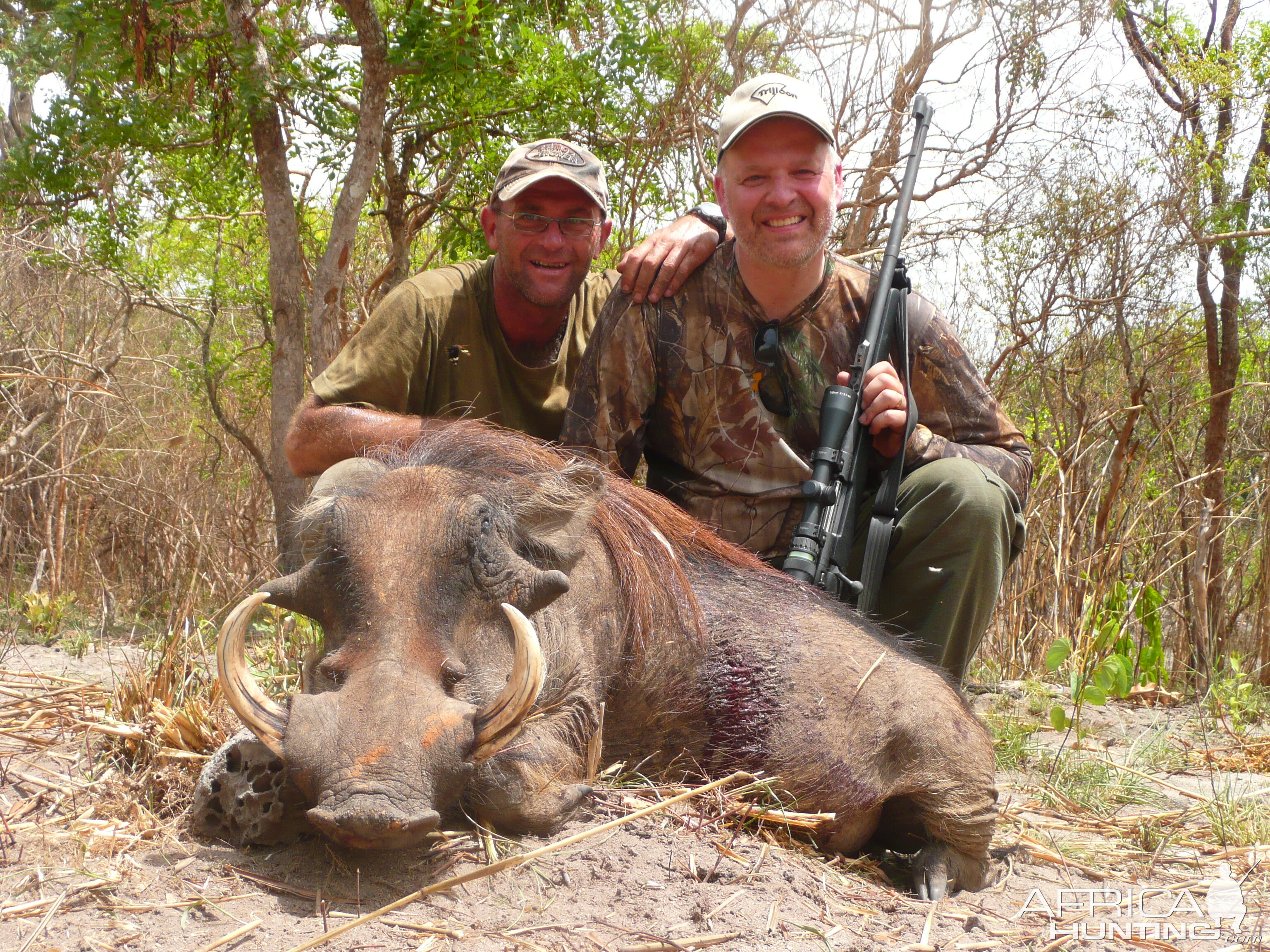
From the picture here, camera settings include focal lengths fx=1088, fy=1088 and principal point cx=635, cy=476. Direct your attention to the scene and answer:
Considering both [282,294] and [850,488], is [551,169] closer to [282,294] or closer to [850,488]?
[850,488]


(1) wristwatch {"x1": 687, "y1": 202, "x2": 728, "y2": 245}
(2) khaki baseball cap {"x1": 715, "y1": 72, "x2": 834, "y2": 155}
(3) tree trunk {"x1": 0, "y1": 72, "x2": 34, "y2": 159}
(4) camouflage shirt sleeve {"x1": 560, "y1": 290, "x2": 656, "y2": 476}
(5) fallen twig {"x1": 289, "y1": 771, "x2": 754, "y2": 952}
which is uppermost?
(3) tree trunk {"x1": 0, "y1": 72, "x2": 34, "y2": 159}

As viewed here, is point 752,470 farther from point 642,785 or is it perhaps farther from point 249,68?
point 249,68

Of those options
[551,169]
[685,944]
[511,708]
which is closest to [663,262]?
[551,169]

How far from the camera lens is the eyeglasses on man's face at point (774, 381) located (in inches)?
124

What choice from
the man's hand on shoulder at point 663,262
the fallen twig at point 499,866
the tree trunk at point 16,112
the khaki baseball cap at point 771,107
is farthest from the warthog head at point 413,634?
the tree trunk at point 16,112

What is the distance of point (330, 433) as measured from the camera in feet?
10.9

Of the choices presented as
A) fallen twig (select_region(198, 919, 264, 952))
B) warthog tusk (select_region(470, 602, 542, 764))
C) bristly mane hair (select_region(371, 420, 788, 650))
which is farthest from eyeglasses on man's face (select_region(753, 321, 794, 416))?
fallen twig (select_region(198, 919, 264, 952))

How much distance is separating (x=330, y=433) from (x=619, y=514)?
49.2 inches

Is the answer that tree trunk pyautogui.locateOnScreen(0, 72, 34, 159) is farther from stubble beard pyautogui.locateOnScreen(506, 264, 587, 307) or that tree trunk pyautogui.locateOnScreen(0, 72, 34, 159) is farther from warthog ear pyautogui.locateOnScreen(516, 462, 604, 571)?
warthog ear pyautogui.locateOnScreen(516, 462, 604, 571)

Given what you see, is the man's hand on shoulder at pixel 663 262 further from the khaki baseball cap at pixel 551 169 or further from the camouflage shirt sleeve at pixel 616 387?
the khaki baseball cap at pixel 551 169

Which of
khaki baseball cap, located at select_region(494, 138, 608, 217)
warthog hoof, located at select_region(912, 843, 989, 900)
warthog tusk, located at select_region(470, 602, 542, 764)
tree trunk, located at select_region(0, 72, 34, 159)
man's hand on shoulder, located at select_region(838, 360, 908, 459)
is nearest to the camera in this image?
warthog tusk, located at select_region(470, 602, 542, 764)

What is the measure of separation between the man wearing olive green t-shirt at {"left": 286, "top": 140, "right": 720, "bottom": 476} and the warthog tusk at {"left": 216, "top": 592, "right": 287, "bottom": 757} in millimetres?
1453

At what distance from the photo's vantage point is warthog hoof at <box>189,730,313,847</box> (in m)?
1.93

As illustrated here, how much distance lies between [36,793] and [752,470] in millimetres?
1930
